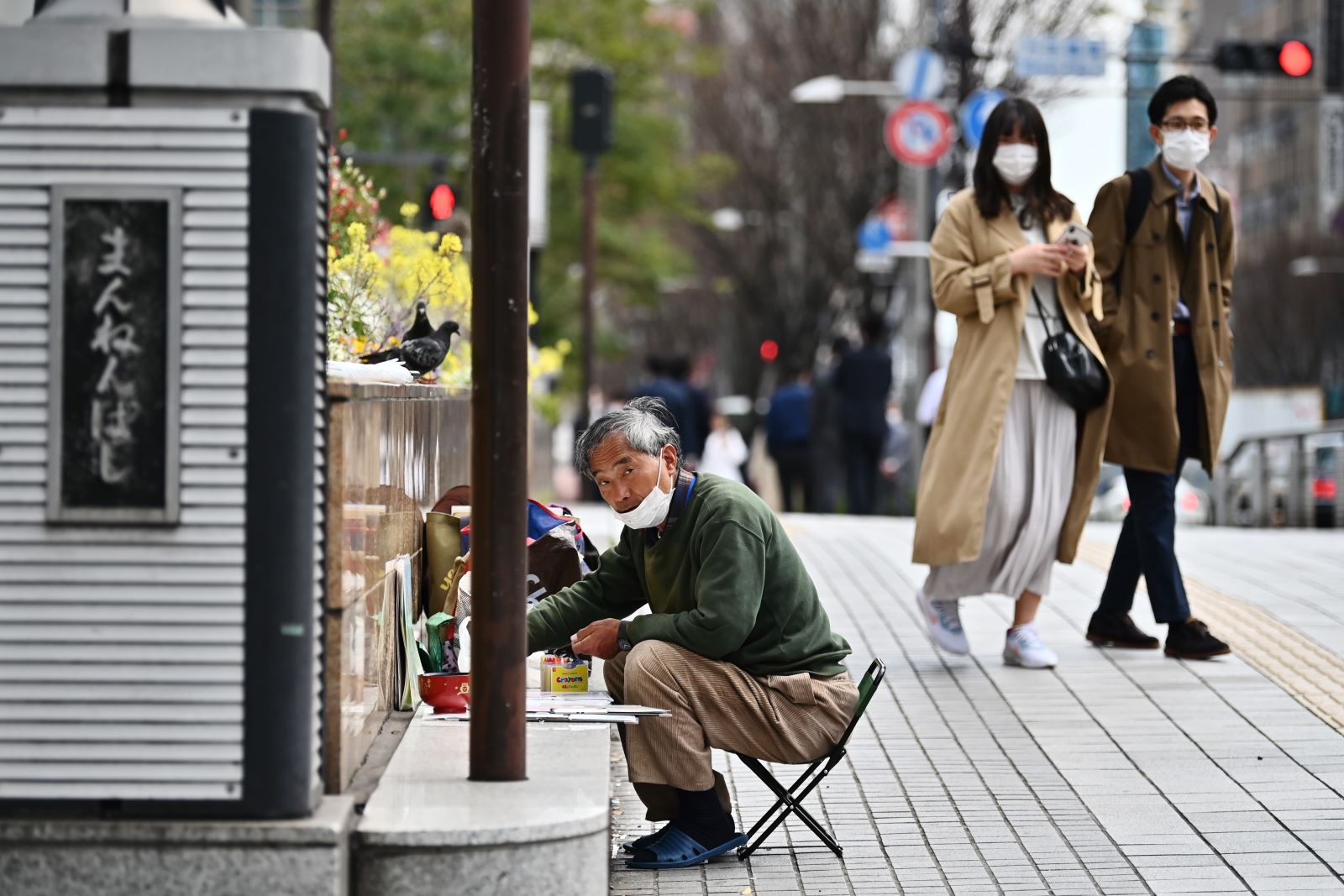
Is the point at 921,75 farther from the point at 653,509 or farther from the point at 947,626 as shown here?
the point at 653,509

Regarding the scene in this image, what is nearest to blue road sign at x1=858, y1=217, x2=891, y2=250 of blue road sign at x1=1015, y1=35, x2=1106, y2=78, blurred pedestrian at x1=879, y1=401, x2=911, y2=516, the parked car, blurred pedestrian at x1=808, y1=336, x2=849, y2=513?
blurred pedestrian at x1=879, y1=401, x2=911, y2=516

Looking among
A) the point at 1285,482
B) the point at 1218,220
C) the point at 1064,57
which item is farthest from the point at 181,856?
the point at 1285,482

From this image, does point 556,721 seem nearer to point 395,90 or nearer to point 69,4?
point 69,4

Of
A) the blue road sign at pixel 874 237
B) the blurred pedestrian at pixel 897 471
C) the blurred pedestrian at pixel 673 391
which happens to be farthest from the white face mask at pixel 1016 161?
the blue road sign at pixel 874 237

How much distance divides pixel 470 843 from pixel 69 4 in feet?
6.10

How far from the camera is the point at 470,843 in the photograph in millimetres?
4070

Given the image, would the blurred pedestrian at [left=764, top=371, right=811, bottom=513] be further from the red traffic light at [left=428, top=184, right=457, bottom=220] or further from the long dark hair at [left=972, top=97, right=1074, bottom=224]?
the long dark hair at [left=972, top=97, right=1074, bottom=224]

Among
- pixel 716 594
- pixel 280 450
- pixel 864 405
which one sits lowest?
pixel 716 594

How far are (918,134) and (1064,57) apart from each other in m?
2.84

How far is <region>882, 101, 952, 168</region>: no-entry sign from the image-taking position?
23.0 meters

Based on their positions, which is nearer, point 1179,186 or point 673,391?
point 1179,186

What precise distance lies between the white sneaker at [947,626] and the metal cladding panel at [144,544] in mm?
4306

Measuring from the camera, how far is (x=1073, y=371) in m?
7.59

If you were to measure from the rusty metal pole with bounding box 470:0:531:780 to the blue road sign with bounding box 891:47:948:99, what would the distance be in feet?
63.7
